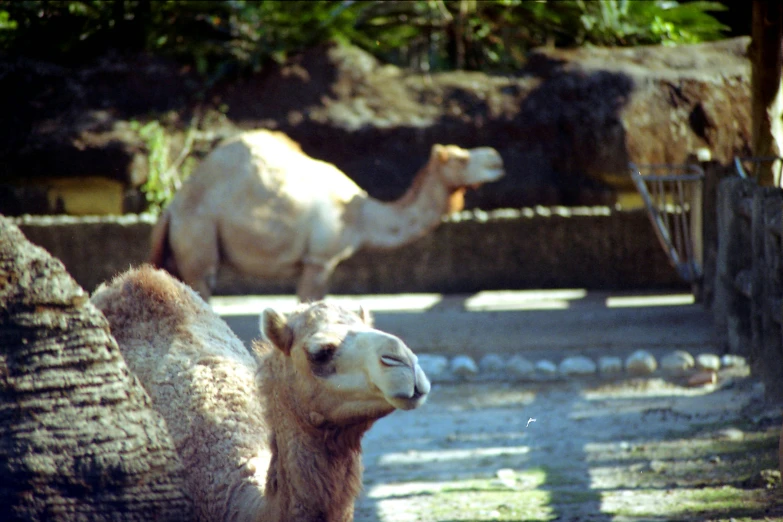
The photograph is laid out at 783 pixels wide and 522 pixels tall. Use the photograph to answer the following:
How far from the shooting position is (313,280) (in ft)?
26.3

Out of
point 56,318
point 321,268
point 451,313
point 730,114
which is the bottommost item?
point 451,313

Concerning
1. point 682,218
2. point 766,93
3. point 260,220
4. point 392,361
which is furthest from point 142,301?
point 682,218

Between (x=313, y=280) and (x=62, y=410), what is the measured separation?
549cm

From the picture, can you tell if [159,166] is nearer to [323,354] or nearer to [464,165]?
[464,165]

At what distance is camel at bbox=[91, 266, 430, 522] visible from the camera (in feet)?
8.78

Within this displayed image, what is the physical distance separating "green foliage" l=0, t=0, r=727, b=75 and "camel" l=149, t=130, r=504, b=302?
2851 mm

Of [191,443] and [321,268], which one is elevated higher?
[191,443]

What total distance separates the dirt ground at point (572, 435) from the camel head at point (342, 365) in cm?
153

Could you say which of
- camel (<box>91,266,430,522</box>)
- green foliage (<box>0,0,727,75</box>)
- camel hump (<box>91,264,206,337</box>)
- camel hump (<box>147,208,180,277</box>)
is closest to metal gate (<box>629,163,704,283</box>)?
A: green foliage (<box>0,0,727,75</box>)

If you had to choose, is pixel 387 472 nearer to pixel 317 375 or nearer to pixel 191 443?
pixel 191 443

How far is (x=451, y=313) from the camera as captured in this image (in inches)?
331

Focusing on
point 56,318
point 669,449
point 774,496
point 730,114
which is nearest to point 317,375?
point 56,318

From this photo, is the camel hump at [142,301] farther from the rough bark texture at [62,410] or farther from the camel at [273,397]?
the rough bark texture at [62,410]

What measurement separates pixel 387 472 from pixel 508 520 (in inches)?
39.8
